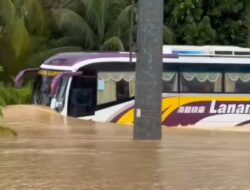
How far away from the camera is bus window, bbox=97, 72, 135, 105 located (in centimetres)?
2006

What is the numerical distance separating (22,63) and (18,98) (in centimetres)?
585

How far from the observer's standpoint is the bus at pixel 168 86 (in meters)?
19.9

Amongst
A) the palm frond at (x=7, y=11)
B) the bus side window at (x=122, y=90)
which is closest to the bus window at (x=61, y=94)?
the bus side window at (x=122, y=90)

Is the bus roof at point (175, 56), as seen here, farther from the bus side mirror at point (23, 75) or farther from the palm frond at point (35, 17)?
the palm frond at point (35, 17)

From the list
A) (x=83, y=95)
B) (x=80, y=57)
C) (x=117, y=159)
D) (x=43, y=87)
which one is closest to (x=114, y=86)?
(x=83, y=95)

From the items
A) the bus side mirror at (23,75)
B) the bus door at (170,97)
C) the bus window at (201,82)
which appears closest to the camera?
the bus door at (170,97)

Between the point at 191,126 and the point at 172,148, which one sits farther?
the point at 191,126

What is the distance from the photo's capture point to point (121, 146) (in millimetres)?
13609

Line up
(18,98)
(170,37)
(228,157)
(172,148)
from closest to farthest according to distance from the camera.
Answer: (228,157), (172,148), (18,98), (170,37)

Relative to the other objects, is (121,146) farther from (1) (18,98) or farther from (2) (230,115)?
(1) (18,98)

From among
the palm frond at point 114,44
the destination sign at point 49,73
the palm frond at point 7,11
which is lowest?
the destination sign at point 49,73

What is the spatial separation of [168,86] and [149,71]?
5.90 metres

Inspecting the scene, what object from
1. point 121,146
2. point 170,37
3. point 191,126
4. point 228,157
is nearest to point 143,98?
point 121,146

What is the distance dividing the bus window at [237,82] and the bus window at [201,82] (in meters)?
0.22
